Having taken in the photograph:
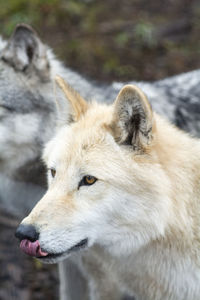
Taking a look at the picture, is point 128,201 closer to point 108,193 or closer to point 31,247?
point 108,193

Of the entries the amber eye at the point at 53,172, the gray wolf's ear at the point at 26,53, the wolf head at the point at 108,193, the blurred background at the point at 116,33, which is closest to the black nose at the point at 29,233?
the wolf head at the point at 108,193

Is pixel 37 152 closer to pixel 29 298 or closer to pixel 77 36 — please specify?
pixel 29 298

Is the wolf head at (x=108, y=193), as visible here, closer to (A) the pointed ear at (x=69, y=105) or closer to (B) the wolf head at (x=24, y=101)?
(A) the pointed ear at (x=69, y=105)

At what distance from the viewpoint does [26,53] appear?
4.95 metres

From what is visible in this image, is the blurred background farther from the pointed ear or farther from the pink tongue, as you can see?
the pink tongue

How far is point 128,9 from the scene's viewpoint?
33.8 ft

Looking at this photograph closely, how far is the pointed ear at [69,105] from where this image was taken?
11.8 ft

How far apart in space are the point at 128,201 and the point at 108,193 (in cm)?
16

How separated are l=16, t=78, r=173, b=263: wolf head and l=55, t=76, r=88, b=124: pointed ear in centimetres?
41

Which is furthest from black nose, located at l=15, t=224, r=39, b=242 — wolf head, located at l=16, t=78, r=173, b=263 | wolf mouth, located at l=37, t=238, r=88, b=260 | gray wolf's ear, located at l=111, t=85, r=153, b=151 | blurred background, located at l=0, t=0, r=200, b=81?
blurred background, located at l=0, t=0, r=200, b=81

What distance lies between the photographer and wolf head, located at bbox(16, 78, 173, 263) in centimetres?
295

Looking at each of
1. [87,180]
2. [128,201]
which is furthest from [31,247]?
[128,201]

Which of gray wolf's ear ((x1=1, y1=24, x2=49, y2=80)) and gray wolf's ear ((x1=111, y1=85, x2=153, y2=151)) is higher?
gray wolf's ear ((x1=1, y1=24, x2=49, y2=80))

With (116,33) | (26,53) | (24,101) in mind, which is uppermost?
(116,33)
